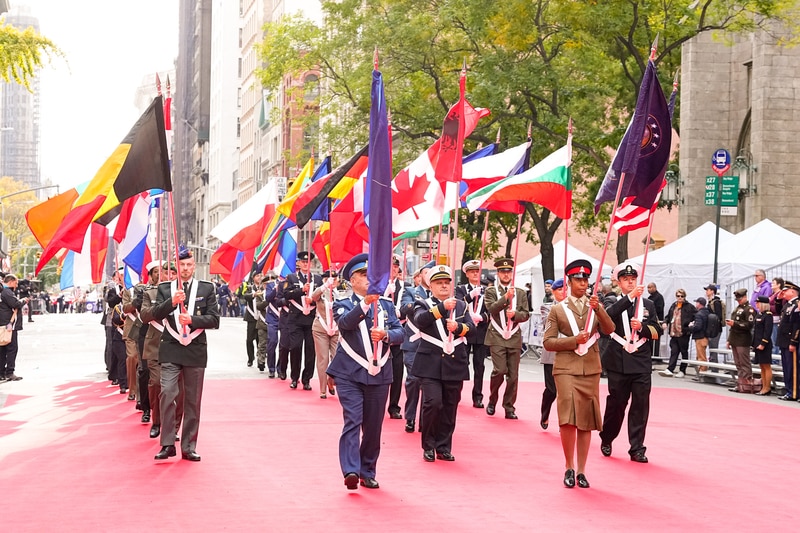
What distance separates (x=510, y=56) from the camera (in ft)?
104

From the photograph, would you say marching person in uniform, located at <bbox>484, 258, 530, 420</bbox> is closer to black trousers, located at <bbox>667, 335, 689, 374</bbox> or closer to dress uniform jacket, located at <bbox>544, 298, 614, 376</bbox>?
dress uniform jacket, located at <bbox>544, 298, 614, 376</bbox>

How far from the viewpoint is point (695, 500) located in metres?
9.95

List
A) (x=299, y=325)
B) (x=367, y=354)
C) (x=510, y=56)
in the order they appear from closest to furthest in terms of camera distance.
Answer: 1. (x=367, y=354)
2. (x=299, y=325)
3. (x=510, y=56)

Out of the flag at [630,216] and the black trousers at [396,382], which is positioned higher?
the flag at [630,216]

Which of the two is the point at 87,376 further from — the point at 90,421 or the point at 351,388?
the point at 351,388

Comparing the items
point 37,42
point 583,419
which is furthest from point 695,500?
point 37,42

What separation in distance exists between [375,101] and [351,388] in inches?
103

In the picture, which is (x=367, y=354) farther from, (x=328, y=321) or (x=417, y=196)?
(x=328, y=321)

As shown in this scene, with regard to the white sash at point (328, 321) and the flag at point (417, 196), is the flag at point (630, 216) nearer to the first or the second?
the flag at point (417, 196)

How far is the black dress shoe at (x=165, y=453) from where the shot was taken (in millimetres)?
11484

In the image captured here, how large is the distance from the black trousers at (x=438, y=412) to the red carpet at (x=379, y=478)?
0.84 ft

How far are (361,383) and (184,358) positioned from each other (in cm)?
235

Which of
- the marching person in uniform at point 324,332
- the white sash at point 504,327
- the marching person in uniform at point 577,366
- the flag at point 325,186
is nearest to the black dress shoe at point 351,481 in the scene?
the marching person in uniform at point 577,366

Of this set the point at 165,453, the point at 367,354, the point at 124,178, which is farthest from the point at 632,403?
the point at 124,178
